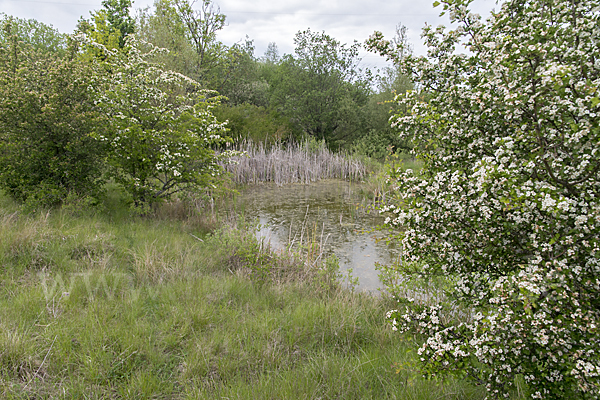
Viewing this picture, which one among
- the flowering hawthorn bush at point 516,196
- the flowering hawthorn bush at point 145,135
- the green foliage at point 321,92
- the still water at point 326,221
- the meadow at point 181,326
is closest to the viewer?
the flowering hawthorn bush at point 516,196

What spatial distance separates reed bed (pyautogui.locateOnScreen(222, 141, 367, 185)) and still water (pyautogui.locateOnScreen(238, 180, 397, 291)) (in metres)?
0.57

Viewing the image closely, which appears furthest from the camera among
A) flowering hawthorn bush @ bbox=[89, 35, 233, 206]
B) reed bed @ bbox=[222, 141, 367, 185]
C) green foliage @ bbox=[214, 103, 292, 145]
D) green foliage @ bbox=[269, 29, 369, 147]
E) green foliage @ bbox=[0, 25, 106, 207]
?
green foliage @ bbox=[269, 29, 369, 147]

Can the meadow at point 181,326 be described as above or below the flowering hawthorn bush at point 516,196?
below

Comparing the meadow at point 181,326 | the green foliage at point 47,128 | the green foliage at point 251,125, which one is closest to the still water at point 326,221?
the meadow at point 181,326

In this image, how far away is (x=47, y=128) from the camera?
6.71m

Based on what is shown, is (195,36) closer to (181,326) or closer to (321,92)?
(321,92)

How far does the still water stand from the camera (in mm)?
6812

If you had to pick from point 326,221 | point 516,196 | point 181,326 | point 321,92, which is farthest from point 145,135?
point 321,92

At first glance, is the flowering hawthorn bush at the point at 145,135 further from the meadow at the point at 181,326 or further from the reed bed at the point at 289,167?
the reed bed at the point at 289,167

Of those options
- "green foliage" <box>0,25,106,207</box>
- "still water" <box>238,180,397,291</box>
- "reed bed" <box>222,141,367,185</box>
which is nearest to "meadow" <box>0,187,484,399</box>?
"still water" <box>238,180,397,291</box>

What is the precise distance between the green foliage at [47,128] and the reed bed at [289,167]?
7.35 m

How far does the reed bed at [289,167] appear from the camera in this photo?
596 inches

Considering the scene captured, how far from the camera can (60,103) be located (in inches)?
264

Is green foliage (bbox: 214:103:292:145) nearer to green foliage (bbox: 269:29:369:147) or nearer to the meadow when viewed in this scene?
green foliage (bbox: 269:29:369:147)
